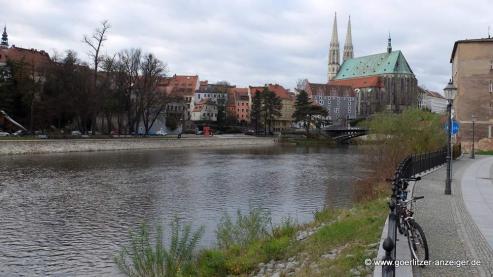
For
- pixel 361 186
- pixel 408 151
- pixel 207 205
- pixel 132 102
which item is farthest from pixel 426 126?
pixel 132 102

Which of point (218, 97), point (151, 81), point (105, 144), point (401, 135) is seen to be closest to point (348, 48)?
point (218, 97)

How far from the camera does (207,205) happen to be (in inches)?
840

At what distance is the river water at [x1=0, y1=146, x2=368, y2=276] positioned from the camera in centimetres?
1366

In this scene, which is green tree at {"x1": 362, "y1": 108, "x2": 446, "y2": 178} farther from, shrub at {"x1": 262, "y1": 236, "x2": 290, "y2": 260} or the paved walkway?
shrub at {"x1": 262, "y1": 236, "x2": 290, "y2": 260}

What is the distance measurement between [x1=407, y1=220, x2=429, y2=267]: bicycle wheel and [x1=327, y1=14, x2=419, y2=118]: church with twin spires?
138307 mm

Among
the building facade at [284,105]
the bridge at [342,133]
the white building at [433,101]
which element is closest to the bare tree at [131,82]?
the bridge at [342,133]

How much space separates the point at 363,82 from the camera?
164m

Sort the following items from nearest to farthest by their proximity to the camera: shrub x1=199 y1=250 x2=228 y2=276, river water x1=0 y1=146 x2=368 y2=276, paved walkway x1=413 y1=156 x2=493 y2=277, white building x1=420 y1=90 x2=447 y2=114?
paved walkway x1=413 y1=156 x2=493 y2=277 < shrub x1=199 y1=250 x2=228 y2=276 < river water x1=0 y1=146 x2=368 y2=276 < white building x1=420 y1=90 x2=447 y2=114

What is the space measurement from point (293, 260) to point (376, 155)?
2129 cm

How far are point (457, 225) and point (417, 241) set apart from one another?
3.77 m

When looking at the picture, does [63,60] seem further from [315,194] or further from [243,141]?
[315,194]

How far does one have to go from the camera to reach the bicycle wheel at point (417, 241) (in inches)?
333

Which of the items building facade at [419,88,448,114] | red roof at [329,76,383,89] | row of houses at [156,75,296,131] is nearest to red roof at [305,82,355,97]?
red roof at [329,76,383,89]

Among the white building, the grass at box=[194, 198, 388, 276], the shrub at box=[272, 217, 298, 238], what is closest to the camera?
the grass at box=[194, 198, 388, 276]
